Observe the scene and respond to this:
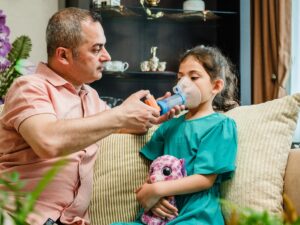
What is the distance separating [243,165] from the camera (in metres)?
1.61

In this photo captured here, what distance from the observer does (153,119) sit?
163 cm

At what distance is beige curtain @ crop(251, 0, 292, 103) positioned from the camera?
330 centimetres

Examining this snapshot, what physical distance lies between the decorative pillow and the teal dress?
1.8 inches

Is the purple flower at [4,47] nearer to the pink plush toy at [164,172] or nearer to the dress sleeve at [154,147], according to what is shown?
the dress sleeve at [154,147]

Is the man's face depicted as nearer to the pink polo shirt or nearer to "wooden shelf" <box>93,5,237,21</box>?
the pink polo shirt

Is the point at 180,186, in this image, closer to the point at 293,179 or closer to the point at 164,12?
the point at 293,179

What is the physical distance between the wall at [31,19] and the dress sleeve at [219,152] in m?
2.01

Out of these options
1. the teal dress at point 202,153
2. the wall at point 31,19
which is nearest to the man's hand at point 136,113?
the teal dress at point 202,153

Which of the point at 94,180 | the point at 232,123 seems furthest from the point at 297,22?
the point at 94,180

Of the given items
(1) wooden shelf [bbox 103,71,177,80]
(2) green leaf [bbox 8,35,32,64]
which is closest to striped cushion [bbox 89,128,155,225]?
(2) green leaf [bbox 8,35,32,64]

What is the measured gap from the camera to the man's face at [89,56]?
1.76m

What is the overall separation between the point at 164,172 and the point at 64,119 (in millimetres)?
361

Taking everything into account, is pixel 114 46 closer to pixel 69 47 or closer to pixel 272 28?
pixel 272 28

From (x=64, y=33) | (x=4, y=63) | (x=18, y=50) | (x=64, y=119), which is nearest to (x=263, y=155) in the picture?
(x=64, y=119)
